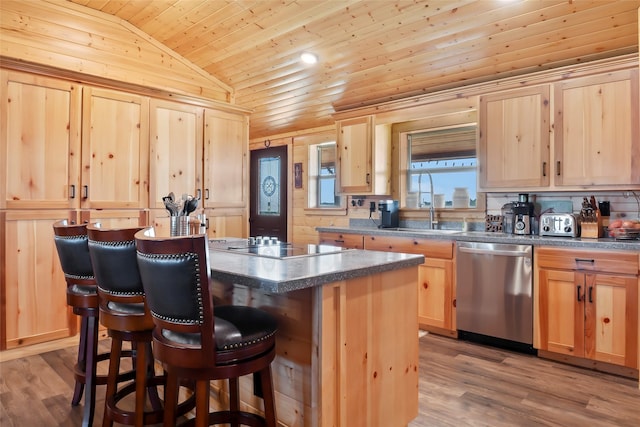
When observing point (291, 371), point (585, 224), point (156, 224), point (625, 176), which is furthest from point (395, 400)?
point (156, 224)

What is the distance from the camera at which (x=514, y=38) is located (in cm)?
326

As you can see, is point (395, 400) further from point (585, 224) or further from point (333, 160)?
point (333, 160)

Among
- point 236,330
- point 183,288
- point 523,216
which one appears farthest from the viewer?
point 523,216

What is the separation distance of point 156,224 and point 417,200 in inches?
111

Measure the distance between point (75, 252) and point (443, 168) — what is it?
365cm

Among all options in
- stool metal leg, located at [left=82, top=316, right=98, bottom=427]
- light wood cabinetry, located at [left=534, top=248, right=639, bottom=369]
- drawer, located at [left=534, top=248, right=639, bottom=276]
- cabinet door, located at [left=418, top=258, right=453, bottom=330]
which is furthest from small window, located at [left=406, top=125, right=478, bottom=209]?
stool metal leg, located at [left=82, top=316, right=98, bottom=427]

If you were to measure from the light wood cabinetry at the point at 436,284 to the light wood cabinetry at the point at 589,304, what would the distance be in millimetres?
728

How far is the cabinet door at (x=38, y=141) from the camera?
3.14 meters

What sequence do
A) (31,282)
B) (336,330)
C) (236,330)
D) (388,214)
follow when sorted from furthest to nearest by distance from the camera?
1. (388,214)
2. (31,282)
3. (336,330)
4. (236,330)

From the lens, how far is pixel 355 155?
477cm

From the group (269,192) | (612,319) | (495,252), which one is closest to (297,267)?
(495,252)

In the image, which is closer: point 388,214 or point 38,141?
point 38,141

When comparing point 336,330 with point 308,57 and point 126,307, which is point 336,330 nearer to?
point 126,307

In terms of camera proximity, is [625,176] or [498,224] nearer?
[625,176]
